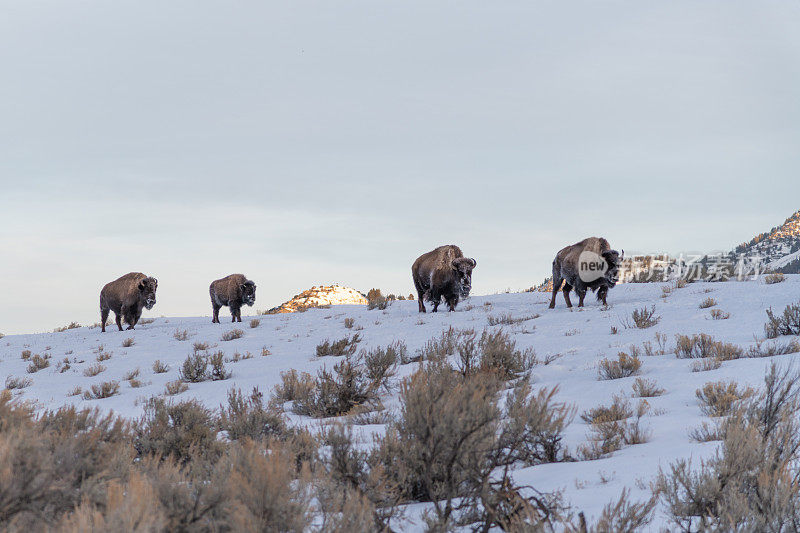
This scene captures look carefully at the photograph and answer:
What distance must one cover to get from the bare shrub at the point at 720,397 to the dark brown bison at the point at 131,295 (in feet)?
67.2

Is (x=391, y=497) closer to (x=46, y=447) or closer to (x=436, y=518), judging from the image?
(x=436, y=518)

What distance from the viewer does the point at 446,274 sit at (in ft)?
57.0

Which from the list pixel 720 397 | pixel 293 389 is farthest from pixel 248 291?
pixel 720 397

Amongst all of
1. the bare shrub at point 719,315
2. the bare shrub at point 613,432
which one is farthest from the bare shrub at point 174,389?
the bare shrub at point 719,315

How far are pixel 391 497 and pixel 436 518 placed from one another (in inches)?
11.7

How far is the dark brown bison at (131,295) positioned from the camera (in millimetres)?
22016

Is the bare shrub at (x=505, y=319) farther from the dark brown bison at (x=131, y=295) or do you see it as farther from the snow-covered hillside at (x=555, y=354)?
the dark brown bison at (x=131, y=295)

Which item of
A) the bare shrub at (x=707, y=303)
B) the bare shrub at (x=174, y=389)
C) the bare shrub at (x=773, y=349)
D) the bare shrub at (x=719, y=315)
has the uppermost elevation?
the bare shrub at (x=707, y=303)

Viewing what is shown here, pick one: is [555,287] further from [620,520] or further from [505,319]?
[620,520]

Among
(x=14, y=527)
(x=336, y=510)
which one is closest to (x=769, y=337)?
(x=336, y=510)

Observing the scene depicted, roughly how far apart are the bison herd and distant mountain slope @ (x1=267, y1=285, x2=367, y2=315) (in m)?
9.39

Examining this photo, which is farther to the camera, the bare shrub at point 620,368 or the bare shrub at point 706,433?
the bare shrub at point 620,368

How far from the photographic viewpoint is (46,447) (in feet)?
9.45

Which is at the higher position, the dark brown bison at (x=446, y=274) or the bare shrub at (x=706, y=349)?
the dark brown bison at (x=446, y=274)
